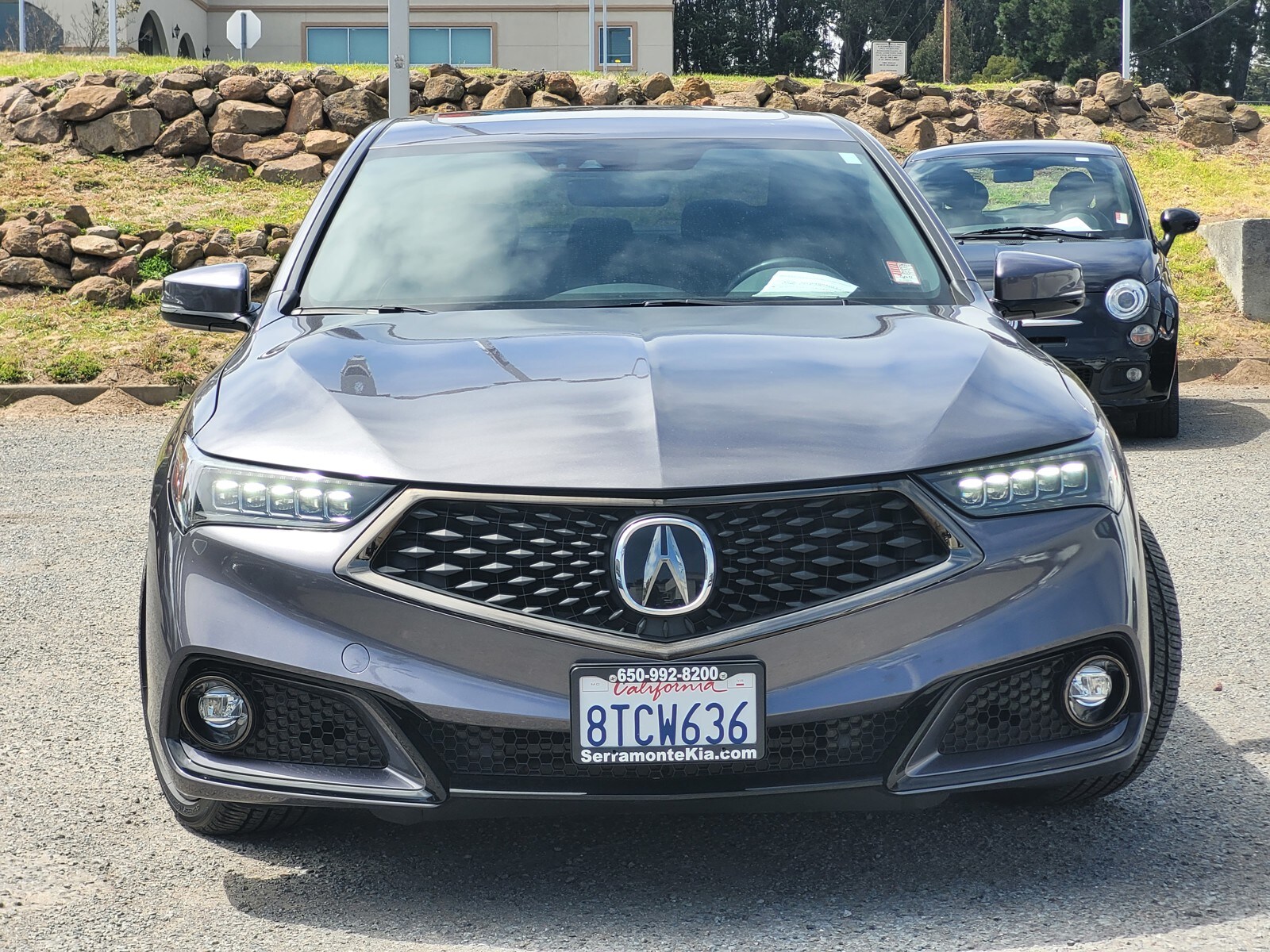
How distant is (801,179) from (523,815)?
85.3 inches

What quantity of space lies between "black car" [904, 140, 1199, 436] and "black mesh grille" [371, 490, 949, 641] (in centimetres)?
522

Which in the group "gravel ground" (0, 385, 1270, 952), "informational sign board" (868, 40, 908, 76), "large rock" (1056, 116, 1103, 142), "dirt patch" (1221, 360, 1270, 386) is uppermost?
"informational sign board" (868, 40, 908, 76)

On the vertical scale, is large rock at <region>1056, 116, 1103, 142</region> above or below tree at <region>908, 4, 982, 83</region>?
below

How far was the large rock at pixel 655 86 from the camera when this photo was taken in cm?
1988

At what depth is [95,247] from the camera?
1373 cm

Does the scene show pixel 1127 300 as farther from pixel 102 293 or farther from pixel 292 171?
pixel 292 171

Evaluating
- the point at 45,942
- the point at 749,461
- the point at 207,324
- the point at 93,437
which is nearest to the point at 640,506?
the point at 749,461

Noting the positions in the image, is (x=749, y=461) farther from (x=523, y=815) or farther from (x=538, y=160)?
(x=538, y=160)

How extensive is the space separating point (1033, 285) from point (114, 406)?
27.9 feet

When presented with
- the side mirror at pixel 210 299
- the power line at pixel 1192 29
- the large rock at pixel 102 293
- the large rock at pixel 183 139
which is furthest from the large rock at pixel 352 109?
the power line at pixel 1192 29

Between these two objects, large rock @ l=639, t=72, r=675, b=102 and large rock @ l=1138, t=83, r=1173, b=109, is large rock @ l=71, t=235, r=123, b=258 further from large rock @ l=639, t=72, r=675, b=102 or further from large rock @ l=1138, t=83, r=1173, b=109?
large rock @ l=1138, t=83, r=1173, b=109

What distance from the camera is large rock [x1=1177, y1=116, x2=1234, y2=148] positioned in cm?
2092

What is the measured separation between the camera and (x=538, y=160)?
4285 mm

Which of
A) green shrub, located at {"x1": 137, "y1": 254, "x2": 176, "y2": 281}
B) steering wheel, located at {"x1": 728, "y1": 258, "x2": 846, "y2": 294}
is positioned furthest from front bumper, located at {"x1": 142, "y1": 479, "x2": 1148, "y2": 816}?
green shrub, located at {"x1": 137, "y1": 254, "x2": 176, "y2": 281}
